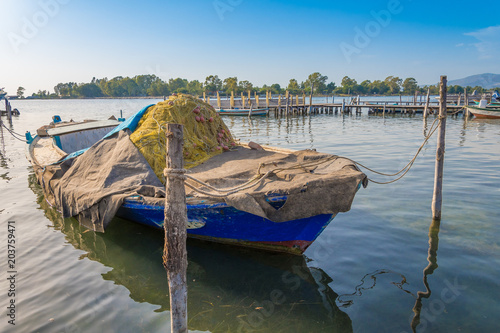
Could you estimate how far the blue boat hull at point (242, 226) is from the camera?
535 centimetres

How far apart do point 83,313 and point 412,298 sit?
4.85 m

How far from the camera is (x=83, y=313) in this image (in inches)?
187

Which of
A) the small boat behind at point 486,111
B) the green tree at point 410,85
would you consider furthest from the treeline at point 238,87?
the small boat behind at point 486,111

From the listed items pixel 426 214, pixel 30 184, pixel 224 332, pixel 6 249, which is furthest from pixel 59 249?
pixel 426 214

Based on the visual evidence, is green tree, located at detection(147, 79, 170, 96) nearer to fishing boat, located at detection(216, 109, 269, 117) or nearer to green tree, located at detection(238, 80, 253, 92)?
green tree, located at detection(238, 80, 253, 92)

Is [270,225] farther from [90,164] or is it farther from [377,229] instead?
[90,164]

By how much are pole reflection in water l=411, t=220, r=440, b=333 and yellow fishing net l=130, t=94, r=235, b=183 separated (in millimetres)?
5009

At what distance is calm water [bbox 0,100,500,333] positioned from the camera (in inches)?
179

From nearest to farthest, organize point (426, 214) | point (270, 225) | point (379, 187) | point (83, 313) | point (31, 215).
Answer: point (83, 313) → point (270, 225) → point (426, 214) → point (31, 215) → point (379, 187)

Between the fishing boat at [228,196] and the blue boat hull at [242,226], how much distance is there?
0.02 meters

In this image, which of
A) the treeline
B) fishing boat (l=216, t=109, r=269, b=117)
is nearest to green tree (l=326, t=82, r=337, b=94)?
the treeline

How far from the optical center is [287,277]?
5.52 metres

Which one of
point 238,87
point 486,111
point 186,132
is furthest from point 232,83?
Answer: point 186,132

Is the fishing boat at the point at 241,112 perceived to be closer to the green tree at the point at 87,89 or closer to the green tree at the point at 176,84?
the green tree at the point at 176,84
